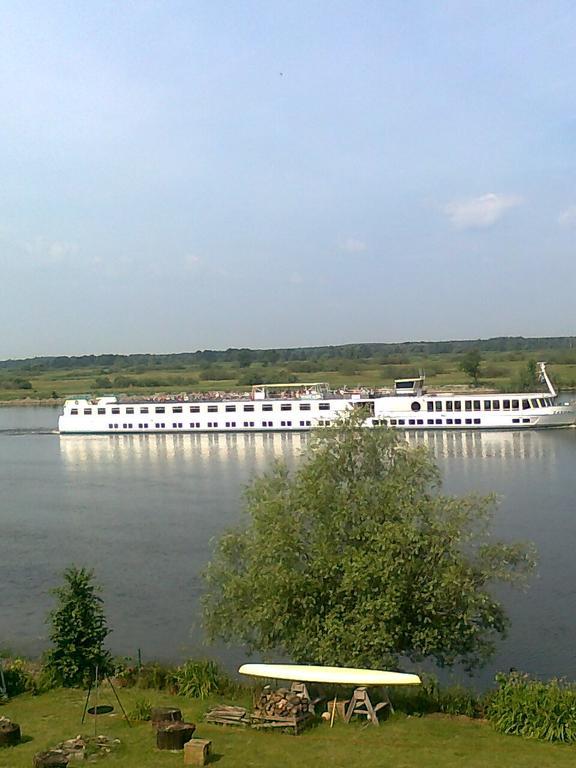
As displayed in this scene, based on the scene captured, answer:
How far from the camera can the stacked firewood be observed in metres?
7.82

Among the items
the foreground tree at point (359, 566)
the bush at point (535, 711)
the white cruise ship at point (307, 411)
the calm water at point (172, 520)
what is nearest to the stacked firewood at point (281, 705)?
the foreground tree at point (359, 566)

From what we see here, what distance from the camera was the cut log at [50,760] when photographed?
669 centimetres

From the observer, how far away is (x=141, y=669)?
32.6 feet

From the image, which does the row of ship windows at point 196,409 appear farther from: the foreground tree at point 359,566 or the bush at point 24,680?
the bush at point 24,680

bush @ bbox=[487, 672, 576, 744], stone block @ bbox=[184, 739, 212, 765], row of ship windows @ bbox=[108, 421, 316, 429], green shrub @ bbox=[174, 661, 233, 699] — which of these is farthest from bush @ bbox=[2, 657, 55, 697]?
row of ship windows @ bbox=[108, 421, 316, 429]

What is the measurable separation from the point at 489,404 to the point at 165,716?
32.7 meters

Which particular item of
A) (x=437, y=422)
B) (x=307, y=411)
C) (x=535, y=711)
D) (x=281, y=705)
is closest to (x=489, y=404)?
(x=437, y=422)

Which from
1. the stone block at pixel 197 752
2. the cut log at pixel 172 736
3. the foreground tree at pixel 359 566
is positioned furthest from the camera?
the foreground tree at pixel 359 566

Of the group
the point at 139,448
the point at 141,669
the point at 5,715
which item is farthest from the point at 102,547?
the point at 139,448

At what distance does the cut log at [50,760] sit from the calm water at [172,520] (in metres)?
4.47

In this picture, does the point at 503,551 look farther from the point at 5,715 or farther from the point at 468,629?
the point at 5,715

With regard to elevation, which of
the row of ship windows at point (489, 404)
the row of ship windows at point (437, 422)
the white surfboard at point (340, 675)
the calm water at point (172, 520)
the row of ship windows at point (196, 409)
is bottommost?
the calm water at point (172, 520)

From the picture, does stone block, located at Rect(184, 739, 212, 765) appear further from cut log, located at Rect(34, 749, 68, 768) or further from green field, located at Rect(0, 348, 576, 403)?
green field, located at Rect(0, 348, 576, 403)

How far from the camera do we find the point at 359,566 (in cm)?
863
